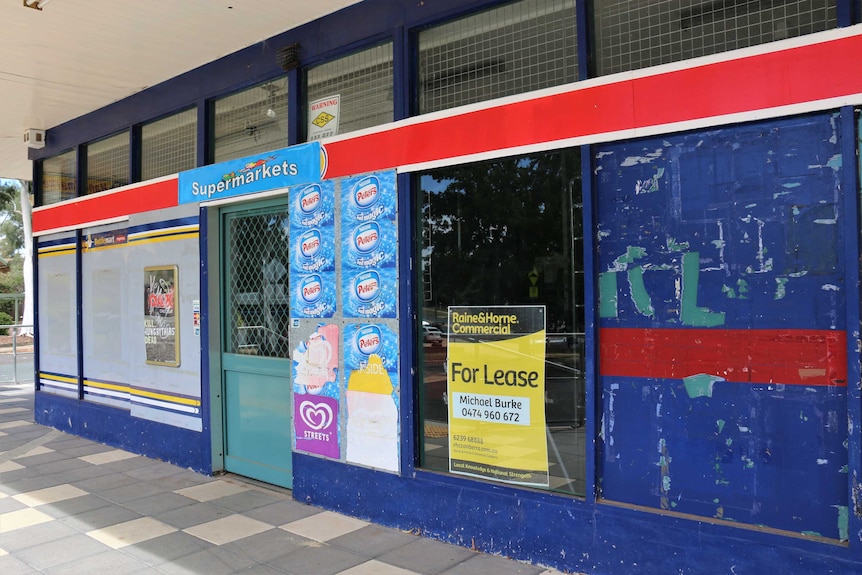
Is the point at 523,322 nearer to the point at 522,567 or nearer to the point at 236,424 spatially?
the point at 522,567

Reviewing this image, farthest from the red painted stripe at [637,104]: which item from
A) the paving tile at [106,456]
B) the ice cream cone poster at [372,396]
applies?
the paving tile at [106,456]

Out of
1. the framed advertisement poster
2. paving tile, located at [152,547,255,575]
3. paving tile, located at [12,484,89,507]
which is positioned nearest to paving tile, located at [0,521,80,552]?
paving tile, located at [12,484,89,507]

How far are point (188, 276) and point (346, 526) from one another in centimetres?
290

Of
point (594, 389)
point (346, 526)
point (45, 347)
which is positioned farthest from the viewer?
point (45, 347)

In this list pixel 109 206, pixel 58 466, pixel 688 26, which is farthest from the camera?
pixel 109 206

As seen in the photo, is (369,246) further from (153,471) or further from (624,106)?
Answer: (153,471)

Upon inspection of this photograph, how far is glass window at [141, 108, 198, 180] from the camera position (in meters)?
6.39

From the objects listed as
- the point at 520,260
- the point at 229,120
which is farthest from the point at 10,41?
the point at 520,260

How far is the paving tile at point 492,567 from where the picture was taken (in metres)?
3.72

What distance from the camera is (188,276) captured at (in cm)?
612

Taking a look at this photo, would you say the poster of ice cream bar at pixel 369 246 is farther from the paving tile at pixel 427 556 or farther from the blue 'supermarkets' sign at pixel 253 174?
the paving tile at pixel 427 556

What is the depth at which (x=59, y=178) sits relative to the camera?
8.38 metres

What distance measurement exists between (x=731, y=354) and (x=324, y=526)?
2.94m

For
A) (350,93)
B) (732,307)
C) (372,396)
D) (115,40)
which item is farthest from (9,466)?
(732,307)
